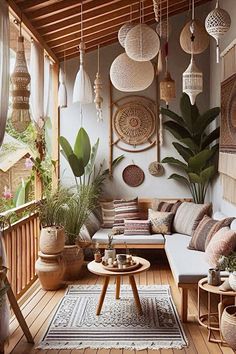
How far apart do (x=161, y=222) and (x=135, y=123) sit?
1.60 meters

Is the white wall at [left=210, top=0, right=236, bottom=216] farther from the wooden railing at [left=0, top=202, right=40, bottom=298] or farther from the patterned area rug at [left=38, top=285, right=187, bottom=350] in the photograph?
the wooden railing at [left=0, top=202, right=40, bottom=298]

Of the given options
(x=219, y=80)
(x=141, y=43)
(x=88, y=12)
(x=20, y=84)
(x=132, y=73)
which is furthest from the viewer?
(x=219, y=80)

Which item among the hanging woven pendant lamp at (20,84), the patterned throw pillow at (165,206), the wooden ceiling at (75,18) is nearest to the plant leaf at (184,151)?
the patterned throw pillow at (165,206)

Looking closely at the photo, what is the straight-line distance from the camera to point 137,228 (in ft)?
20.6

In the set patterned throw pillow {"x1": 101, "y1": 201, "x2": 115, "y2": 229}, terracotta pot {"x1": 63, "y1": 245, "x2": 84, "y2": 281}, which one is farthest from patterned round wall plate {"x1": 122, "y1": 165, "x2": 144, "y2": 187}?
terracotta pot {"x1": 63, "y1": 245, "x2": 84, "y2": 281}

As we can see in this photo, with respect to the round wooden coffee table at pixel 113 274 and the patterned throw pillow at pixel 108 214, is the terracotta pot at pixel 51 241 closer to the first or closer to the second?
the round wooden coffee table at pixel 113 274

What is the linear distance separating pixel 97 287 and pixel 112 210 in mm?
1606

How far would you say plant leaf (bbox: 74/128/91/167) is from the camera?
6.52 m

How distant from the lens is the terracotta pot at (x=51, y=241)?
17.1 ft

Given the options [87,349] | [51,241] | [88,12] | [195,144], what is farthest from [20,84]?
[195,144]

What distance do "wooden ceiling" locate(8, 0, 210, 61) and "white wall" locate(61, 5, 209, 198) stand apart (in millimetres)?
212

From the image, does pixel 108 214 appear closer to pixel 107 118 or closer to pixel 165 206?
pixel 165 206

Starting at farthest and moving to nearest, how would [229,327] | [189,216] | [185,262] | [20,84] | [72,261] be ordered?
[189,216]
[72,261]
[185,262]
[20,84]
[229,327]

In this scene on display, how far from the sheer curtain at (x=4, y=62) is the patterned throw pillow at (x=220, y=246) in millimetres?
2152
